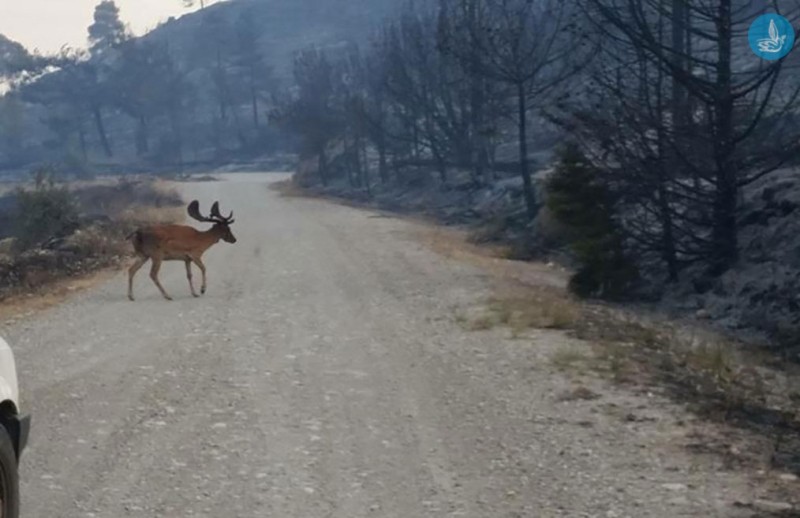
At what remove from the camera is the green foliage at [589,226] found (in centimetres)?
1786

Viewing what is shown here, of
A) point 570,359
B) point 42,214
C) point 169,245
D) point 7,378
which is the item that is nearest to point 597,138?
point 169,245

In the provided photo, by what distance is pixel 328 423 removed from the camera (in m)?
9.03

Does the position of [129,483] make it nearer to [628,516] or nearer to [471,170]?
[628,516]

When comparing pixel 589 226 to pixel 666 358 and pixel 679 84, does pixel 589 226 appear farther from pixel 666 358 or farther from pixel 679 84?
pixel 666 358

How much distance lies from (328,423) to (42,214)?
23.9 metres

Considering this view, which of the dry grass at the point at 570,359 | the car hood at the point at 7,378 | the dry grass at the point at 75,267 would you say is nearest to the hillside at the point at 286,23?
the dry grass at the point at 75,267

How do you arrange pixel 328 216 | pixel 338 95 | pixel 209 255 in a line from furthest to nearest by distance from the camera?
pixel 338 95 → pixel 328 216 → pixel 209 255

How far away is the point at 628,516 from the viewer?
662cm

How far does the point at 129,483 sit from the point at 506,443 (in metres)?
2.70

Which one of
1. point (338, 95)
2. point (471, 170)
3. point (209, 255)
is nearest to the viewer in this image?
point (209, 255)

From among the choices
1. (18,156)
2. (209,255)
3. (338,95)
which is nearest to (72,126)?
(18,156)

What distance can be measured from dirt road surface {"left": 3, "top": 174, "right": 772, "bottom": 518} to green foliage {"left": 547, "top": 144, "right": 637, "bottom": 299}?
7.46 ft

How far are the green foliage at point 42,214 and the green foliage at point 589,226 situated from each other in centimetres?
1521

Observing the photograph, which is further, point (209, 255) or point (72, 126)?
point (72, 126)
